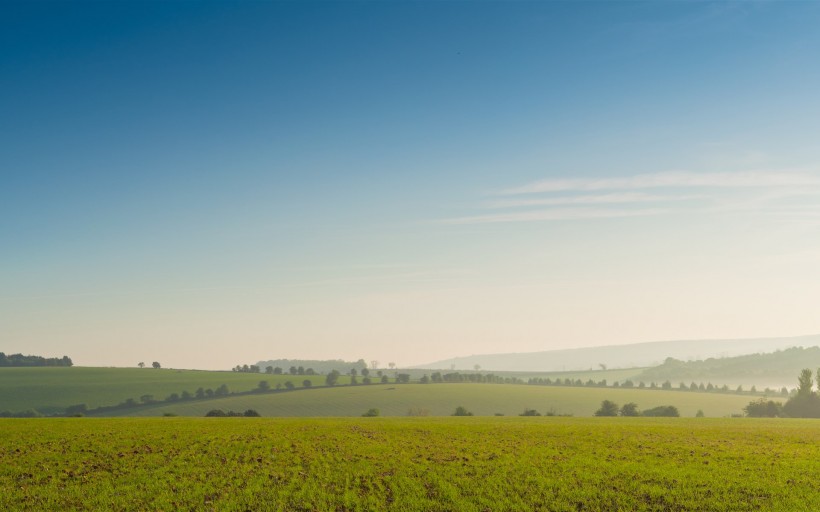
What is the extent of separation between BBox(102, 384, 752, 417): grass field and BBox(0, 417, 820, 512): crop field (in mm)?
105653

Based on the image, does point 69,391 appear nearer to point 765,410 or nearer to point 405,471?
point 405,471

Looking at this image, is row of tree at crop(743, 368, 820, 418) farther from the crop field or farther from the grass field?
the crop field

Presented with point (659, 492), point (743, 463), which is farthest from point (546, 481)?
point (743, 463)

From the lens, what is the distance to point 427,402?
168125 mm

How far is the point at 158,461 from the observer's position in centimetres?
3338

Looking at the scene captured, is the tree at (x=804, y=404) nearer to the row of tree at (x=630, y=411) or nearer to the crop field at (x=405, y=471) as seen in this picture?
the row of tree at (x=630, y=411)

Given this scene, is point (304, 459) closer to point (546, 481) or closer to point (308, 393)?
point (546, 481)

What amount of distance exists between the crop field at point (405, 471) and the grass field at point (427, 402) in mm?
105653

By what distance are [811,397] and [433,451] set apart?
372 feet

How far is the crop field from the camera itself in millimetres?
25984

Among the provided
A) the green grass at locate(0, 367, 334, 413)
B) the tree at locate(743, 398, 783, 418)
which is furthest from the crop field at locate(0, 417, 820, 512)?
the green grass at locate(0, 367, 334, 413)

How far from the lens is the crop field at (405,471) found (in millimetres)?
25984

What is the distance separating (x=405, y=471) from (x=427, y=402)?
461ft

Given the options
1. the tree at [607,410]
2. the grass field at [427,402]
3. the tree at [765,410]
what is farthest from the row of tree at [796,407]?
the grass field at [427,402]
